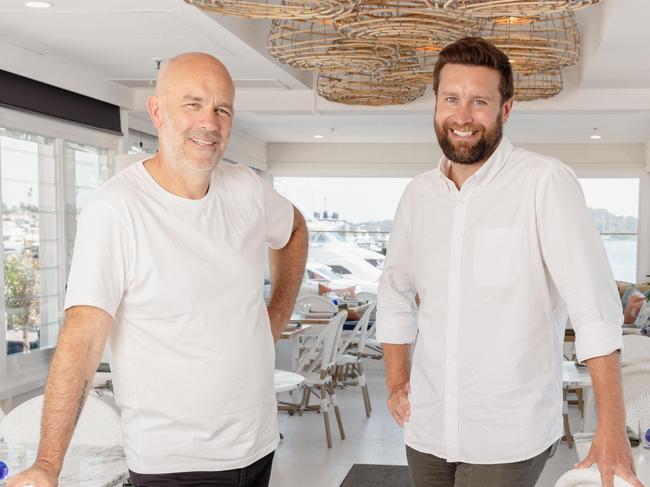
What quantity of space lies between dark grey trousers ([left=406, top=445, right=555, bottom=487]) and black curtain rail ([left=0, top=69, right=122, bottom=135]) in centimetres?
445

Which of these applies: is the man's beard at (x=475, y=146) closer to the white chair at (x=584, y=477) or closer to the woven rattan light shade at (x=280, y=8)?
the white chair at (x=584, y=477)

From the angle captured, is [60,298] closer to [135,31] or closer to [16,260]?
[16,260]

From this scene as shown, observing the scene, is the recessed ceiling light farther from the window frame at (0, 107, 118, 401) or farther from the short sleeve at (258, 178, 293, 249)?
the short sleeve at (258, 178, 293, 249)

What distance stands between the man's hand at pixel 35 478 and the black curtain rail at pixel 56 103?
465 centimetres

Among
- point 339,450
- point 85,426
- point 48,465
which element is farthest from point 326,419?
point 48,465

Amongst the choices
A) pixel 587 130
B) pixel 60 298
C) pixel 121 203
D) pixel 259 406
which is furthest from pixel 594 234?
pixel 587 130

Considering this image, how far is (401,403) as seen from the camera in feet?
8.55

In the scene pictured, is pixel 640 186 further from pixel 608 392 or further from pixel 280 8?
pixel 608 392

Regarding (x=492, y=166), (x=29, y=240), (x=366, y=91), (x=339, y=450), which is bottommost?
(x=339, y=450)

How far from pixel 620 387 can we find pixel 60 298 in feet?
18.5

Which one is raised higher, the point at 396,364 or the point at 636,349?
the point at 396,364

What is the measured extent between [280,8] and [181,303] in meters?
2.75

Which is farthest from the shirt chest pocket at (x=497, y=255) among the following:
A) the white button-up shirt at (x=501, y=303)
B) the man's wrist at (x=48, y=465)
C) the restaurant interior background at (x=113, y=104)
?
the restaurant interior background at (x=113, y=104)

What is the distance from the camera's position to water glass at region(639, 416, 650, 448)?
3.19 metres
